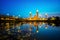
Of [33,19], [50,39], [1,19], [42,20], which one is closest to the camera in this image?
[50,39]

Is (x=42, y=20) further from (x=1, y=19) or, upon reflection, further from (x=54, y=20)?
(x=1, y=19)

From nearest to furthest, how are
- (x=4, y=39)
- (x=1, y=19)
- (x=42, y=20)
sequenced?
(x=4, y=39), (x=1, y=19), (x=42, y=20)

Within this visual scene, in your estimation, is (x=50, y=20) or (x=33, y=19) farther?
(x=33, y=19)

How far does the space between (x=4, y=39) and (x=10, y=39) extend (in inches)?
12.5

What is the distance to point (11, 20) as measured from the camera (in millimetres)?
38531

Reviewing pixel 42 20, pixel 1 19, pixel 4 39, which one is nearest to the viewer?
pixel 4 39

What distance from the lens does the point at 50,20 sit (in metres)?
38.2

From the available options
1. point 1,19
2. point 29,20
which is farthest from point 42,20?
point 1,19

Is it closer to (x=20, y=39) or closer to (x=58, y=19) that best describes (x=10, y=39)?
(x=20, y=39)

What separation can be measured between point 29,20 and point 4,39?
3392cm

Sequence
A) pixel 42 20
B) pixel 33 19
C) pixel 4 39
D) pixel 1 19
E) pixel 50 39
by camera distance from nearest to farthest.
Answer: pixel 4 39, pixel 50 39, pixel 1 19, pixel 33 19, pixel 42 20

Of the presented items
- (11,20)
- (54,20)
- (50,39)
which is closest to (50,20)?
(54,20)

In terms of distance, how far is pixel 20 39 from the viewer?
28.3 feet

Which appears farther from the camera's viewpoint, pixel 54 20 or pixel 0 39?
pixel 54 20
